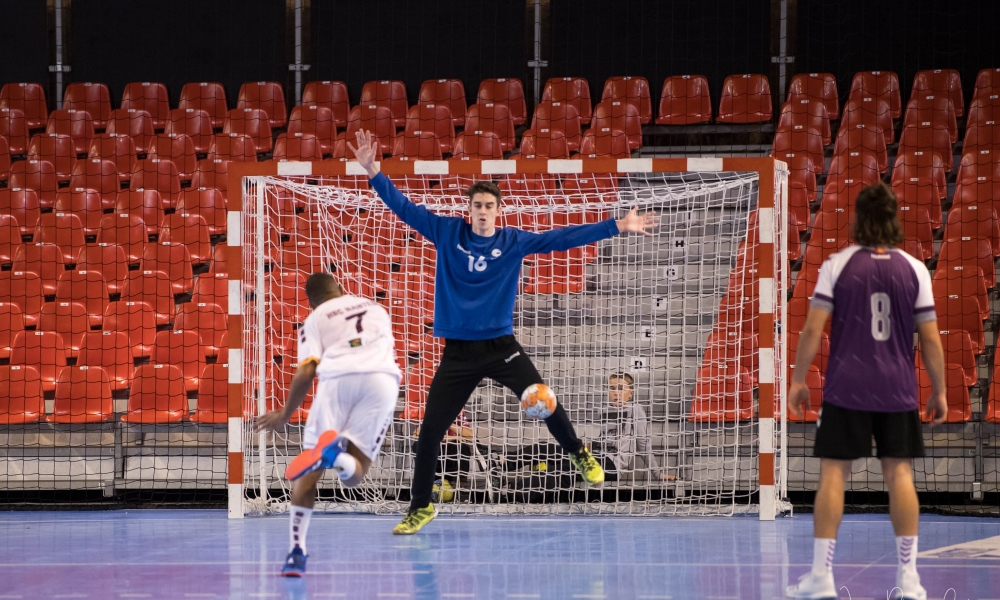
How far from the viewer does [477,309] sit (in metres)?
6.59

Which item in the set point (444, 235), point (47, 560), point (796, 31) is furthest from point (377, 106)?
point (47, 560)

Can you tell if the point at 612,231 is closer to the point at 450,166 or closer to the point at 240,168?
the point at 450,166

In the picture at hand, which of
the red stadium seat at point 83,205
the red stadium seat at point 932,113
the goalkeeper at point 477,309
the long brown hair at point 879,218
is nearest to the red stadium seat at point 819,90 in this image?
the red stadium seat at point 932,113

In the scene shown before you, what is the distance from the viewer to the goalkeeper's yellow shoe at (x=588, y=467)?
648cm

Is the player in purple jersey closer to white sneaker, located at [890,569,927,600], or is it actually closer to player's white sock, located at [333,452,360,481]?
white sneaker, located at [890,569,927,600]

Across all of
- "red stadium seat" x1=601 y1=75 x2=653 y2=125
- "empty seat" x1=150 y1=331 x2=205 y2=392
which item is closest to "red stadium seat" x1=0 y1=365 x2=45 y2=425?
"empty seat" x1=150 y1=331 x2=205 y2=392

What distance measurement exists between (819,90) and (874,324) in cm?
891

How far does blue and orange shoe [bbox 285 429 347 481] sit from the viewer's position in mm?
5129

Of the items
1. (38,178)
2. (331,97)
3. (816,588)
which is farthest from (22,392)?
(816,588)

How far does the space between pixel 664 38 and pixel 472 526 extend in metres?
8.44

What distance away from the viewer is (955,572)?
18.7 feet

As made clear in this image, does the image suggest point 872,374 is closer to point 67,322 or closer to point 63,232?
point 67,322

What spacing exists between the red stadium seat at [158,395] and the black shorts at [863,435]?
641 centimetres

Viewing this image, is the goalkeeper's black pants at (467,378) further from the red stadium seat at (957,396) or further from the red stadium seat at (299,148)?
the red stadium seat at (299,148)
